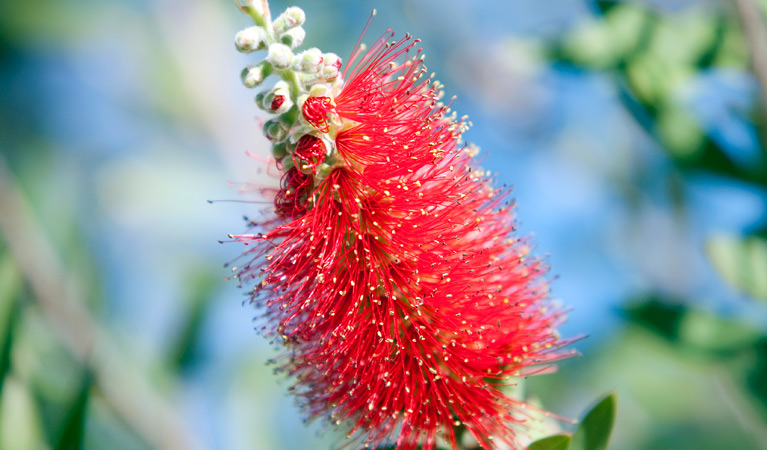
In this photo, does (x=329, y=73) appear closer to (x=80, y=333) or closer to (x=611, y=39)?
(x=611, y=39)

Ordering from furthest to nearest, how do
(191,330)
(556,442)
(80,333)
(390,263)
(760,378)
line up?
(191,330) < (80,333) < (760,378) < (390,263) < (556,442)

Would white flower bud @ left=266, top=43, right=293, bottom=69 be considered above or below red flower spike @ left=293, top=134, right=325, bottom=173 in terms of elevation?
above

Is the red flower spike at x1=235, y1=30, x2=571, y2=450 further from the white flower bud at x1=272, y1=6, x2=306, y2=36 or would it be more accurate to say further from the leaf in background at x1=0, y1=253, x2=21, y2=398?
the leaf in background at x1=0, y1=253, x2=21, y2=398

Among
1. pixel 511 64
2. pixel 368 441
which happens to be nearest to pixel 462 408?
pixel 368 441

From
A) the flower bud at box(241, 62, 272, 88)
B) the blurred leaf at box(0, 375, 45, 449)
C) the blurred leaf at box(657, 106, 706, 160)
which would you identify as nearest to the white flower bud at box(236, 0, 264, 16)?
the flower bud at box(241, 62, 272, 88)

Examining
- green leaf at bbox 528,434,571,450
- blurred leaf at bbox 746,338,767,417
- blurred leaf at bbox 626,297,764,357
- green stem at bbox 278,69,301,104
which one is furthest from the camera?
blurred leaf at bbox 626,297,764,357

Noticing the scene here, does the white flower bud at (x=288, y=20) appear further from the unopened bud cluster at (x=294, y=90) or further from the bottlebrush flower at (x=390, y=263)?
the bottlebrush flower at (x=390, y=263)

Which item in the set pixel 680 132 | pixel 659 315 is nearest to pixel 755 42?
pixel 680 132
